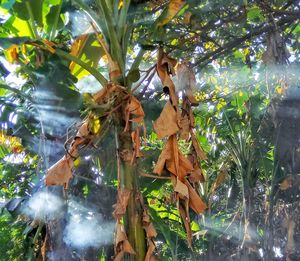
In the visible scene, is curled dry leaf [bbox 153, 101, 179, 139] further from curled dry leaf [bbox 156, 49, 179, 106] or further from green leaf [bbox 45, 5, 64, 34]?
green leaf [bbox 45, 5, 64, 34]

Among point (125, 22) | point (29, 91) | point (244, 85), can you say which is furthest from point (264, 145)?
point (125, 22)

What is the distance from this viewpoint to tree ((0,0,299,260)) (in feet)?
8.75

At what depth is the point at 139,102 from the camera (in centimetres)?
276

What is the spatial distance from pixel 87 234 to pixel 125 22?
3.05 metres

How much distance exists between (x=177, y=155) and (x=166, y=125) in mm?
179

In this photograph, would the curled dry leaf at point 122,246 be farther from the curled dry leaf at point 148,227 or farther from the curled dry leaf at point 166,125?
the curled dry leaf at point 166,125

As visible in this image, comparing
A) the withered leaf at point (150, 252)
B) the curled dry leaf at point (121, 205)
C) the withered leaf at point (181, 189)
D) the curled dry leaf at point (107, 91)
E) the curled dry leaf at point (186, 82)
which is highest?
the curled dry leaf at point (186, 82)

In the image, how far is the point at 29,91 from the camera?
5000mm

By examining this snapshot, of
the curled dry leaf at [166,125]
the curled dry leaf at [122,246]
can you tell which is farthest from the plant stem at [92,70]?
the curled dry leaf at [122,246]

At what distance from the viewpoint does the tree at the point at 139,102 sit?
267 cm

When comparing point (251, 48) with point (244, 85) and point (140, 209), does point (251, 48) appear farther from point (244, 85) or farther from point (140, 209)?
point (140, 209)

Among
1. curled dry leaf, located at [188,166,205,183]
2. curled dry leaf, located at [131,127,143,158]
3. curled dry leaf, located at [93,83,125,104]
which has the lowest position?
curled dry leaf, located at [188,166,205,183]

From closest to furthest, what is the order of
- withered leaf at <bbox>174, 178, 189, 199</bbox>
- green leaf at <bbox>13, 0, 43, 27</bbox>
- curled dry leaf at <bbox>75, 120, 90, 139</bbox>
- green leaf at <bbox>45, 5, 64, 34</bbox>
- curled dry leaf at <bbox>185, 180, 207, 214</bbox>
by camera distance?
withered leaf at <bbox>174, 178, 189, 199</bbox>, curled dry leaf at <bbox>185, 180, 207, 214</bbox>, curled dry leaf at <bbox>75, 120, 90, 139</bbox>, green leaf at <bbox>13, 0, 43, 27</bbox>, green leaf at <bbox>45, 5, 64, 34</bbox>

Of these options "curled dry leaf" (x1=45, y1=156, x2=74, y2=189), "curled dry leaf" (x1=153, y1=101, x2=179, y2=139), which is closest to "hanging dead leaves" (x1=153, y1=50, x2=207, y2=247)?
"curled dry leaf" (x1=153, y1=101, x2=179, y2=139)
